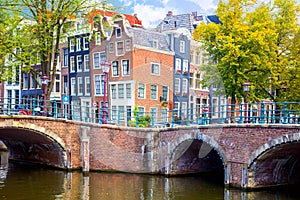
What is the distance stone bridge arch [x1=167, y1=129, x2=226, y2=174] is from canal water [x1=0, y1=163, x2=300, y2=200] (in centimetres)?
52

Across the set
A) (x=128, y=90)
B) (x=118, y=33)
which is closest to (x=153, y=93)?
(x=128, y=90)

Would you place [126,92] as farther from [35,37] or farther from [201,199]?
[201,199]

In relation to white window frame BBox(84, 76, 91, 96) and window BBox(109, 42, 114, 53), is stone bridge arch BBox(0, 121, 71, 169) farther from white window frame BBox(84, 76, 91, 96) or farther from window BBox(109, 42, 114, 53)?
window BBox(109, 42, 114, 53)

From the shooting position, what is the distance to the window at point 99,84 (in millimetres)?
32125

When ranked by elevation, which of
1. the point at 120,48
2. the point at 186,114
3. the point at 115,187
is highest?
the point at 120,48

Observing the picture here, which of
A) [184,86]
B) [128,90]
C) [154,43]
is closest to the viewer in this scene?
[128,90]

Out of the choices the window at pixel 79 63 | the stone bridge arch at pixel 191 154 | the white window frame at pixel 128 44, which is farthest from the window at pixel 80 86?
the stone bridge arch at pixel 191 154

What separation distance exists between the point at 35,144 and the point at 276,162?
12.0m

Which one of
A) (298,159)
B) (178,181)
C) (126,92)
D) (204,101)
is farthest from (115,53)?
(298,159)

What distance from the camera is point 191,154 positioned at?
65.8 feet

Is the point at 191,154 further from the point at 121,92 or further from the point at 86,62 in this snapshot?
the point at 86,62

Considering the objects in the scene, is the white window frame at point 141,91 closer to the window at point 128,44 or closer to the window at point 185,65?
the window at point 128,44

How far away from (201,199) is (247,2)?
1303cm

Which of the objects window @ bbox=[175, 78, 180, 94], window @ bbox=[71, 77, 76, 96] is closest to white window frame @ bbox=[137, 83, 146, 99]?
window @ bbox=[175, 78, 180, 94]
